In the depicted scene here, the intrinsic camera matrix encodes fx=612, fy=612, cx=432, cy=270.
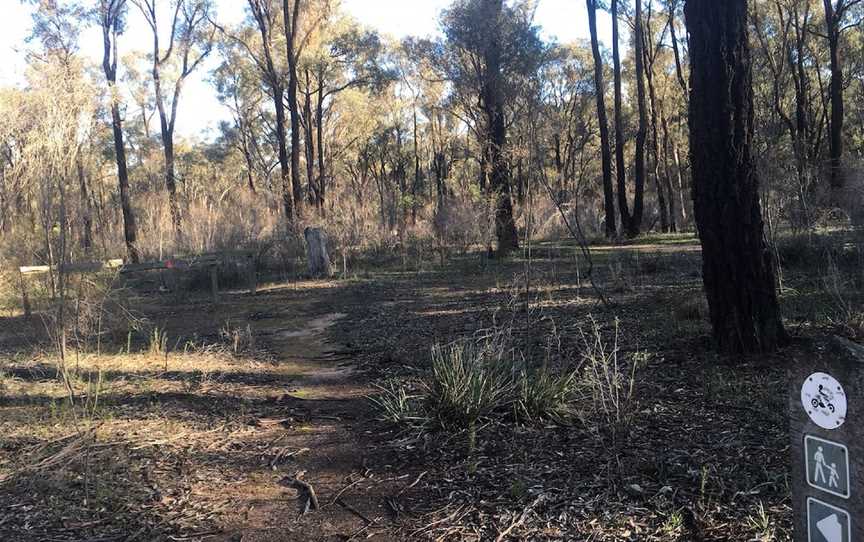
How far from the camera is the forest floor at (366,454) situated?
314cm

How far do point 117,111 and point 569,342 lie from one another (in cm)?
2280

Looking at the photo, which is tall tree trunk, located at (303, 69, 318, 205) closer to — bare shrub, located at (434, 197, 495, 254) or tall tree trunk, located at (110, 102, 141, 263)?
tall tree trunk, located at (110, 102, 141, 263)

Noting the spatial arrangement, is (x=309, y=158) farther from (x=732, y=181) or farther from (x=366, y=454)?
(x=366, y=454)

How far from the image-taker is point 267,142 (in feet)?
159

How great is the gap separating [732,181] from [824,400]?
4.23m

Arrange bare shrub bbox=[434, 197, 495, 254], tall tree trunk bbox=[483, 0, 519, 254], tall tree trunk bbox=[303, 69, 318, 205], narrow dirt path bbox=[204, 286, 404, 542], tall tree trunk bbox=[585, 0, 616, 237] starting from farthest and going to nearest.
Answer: tall tree trunk bbox=[303, 69, 318, 205], tall tree trunk bbox=[585, 0, 616, 237], bare shrub bbox=[434, 197, 495, 254], tall tree trunk bbox=[483, 0, 519, 254], narrow dirt path bbox=[204, 286, 404, 542]

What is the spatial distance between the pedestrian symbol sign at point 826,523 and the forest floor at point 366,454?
1.25ft

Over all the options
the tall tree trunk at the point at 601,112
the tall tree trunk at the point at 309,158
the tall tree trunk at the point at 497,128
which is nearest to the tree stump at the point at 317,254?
the tall tree trunk at the point at 497,128

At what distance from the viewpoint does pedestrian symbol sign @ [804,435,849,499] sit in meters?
1.46

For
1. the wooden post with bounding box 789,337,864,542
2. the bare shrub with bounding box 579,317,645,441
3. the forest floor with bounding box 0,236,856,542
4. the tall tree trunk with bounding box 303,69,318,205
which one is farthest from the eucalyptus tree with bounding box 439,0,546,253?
the wooden post with bounding box 789,337,864,542

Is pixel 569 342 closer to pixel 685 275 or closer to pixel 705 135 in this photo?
pixel 705 135

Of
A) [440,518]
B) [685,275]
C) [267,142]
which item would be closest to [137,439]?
[440,518]

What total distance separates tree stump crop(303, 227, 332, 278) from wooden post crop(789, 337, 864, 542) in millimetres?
Answer: 15343

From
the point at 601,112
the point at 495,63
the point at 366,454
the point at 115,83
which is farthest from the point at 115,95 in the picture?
the point at 366,454
